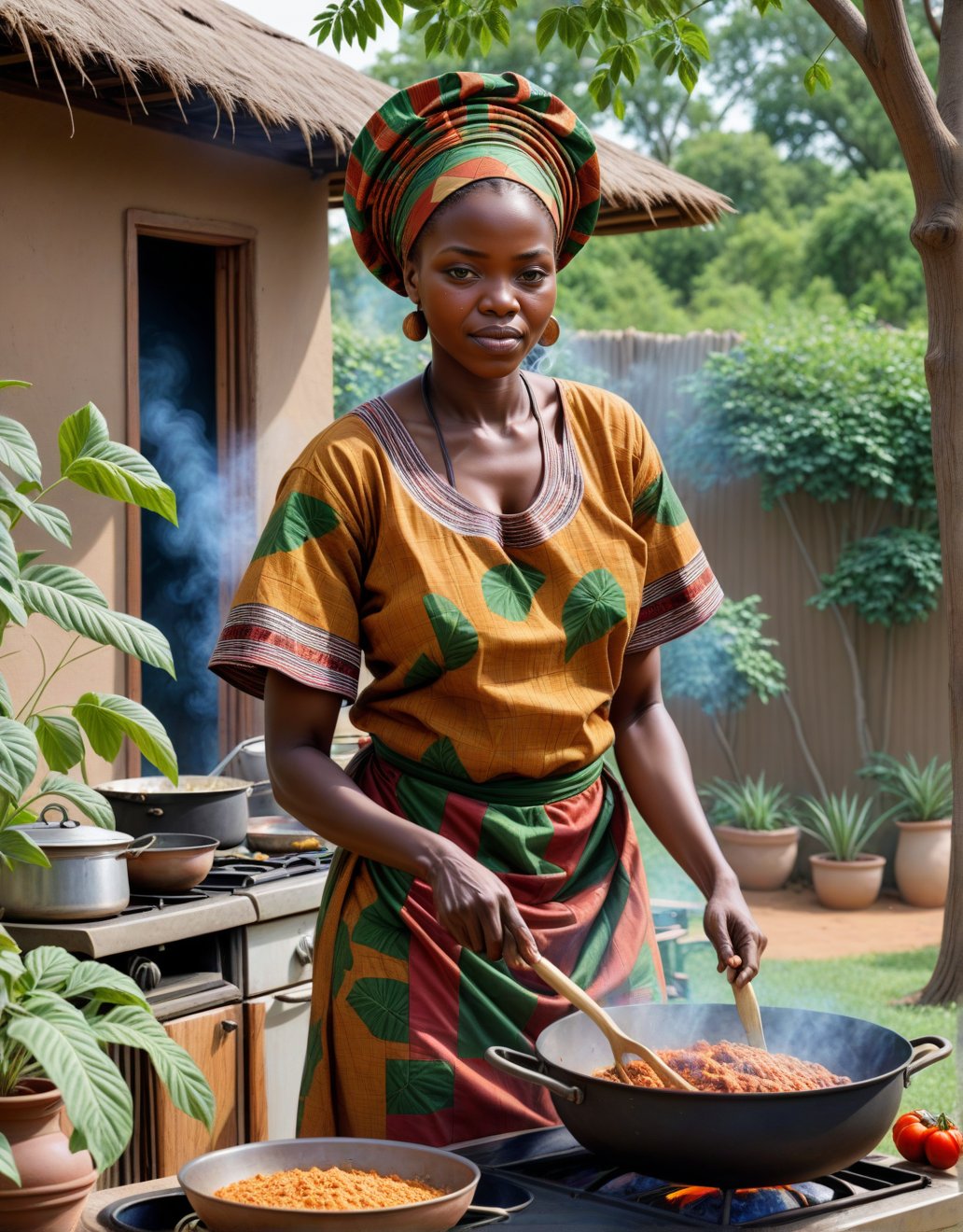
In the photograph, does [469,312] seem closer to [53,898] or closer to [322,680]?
[322,680]

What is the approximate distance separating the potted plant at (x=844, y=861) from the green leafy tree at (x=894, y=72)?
465 cm

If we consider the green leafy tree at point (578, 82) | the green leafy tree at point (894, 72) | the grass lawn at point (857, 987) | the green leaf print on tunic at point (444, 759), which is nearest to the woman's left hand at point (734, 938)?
the green leaf print on tunic at point (444, 759)

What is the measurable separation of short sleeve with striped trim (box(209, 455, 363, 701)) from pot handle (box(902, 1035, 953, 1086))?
2.37ft

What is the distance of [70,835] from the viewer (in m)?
3.25

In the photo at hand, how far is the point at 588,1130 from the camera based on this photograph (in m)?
1.51

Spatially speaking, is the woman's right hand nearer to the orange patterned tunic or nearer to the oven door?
the orange patterned tunic

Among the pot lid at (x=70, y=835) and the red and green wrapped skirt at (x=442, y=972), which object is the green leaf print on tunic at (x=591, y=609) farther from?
the pot lid at (x=70, y=835)

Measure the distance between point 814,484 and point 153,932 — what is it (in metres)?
6.95

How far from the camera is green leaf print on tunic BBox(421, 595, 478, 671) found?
1786 mm

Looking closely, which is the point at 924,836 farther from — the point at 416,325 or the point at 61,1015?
the point at 61,1015

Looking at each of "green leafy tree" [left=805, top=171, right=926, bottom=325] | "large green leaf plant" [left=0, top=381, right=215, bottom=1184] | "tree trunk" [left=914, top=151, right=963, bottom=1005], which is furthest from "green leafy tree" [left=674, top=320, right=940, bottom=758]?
"green leafy tree" [left=805, top=171, right=926, bottom=325]

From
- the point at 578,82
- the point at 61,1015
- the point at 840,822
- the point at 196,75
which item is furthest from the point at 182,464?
the point at 578,82

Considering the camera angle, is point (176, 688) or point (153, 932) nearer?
point (153, 932)

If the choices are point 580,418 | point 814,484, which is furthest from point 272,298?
point 814,484
